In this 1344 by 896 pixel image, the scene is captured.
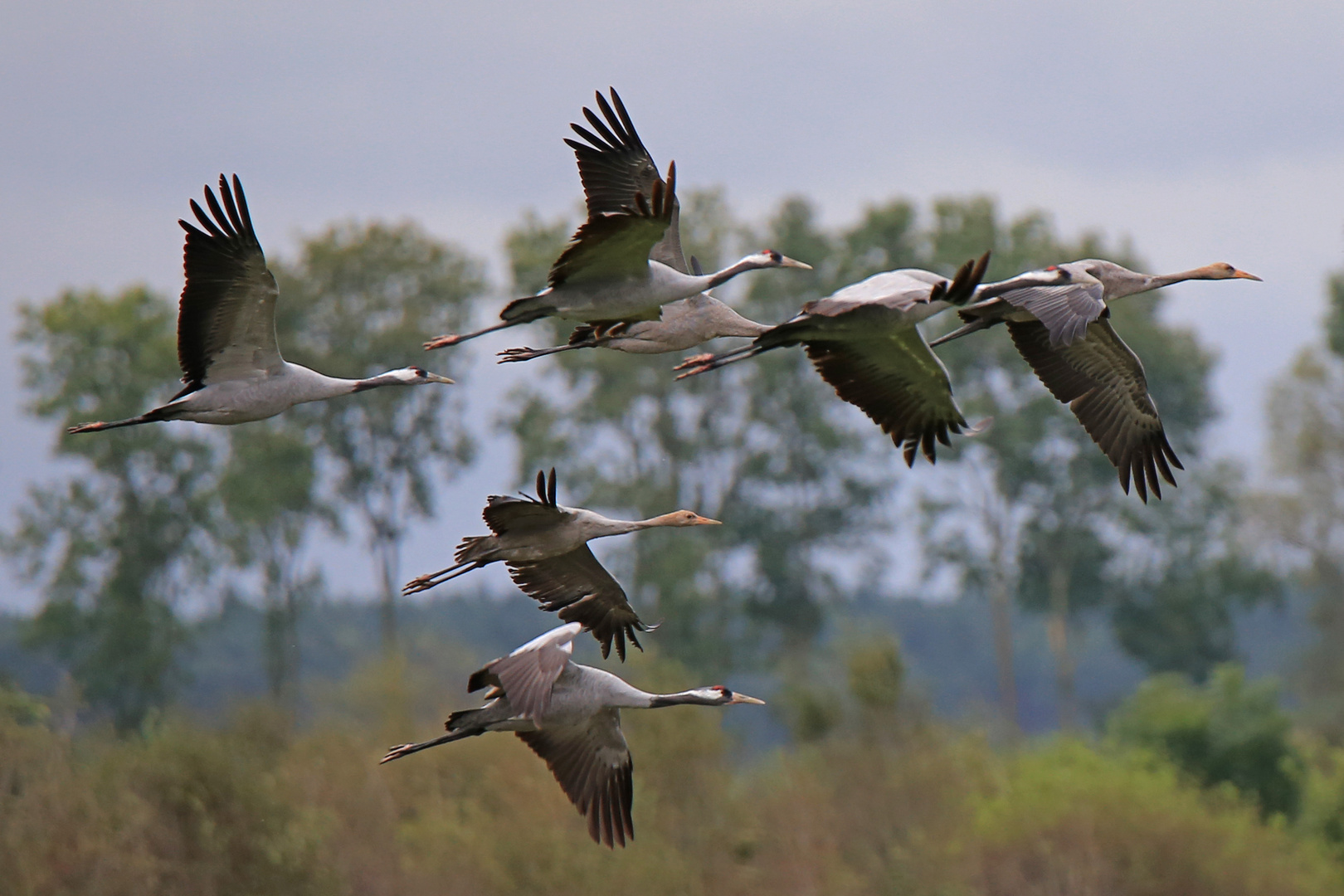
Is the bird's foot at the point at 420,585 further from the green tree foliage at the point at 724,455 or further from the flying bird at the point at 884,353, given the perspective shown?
the green tree foliage at the point at 724,455

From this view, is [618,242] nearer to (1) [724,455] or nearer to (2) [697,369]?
(2) [697,369]

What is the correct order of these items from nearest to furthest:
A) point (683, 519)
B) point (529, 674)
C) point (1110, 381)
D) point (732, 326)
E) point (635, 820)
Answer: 1. point (529, 674)
2. point (732, 326)
3. point (1110, 381)
4. point (683, 519)
5. point (635, 820)

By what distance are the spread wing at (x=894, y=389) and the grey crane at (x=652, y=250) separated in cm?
57

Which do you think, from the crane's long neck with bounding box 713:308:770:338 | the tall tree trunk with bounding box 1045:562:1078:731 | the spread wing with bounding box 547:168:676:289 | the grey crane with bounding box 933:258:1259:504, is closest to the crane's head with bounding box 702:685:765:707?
the crane's long neck with bounding box 713:308:770:338

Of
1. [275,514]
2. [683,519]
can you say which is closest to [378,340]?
[275,514]

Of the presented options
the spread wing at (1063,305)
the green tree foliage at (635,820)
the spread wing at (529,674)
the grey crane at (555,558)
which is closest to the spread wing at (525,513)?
the grey crane at (555,558)

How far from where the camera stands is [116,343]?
164ft

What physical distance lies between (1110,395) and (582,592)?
4151 mm

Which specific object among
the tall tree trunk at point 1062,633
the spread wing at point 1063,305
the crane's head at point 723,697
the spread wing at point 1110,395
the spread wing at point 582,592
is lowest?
the tall tree trunk at point 1062,633

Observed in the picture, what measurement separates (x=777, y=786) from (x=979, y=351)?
21.9 metres

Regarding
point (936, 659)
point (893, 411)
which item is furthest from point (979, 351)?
point (936, 659)

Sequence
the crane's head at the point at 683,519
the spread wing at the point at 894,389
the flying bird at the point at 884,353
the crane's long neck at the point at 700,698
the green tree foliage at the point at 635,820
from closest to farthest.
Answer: the flying bird at the point at 884,353 < the spread wing at the point at 894,389 < the crane's long neck at the point at 700,698 < the crane's head at the point at 683,519 < the green tree foliage at the point at 635,820

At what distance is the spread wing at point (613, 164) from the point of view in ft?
41.7

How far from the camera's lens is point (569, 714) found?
12.3m
